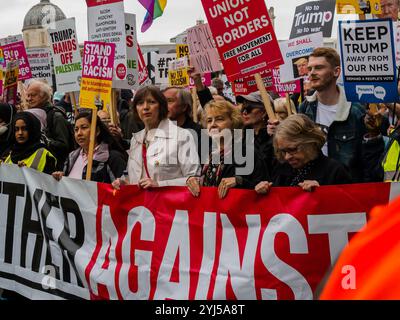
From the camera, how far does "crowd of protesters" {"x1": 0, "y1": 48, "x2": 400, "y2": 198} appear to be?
4.43 metres

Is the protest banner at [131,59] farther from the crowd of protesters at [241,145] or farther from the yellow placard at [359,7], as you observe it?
the yellow placard at [359,7]

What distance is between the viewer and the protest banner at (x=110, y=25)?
8211 millimetres

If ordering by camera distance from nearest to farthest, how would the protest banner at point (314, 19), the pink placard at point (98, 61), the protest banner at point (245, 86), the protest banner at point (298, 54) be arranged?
the protest banner at point (245, 86) < the pink placard at point (98, 61) < the protest banner at point (298, 54) < the protest banner at point (314, 19)

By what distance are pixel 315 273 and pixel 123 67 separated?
4.66 metres

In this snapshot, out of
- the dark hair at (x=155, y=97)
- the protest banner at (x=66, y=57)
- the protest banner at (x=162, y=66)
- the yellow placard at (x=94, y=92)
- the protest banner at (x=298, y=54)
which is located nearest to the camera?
the dark hair at (x=155, y=97)

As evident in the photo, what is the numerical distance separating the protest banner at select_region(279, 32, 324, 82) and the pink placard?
2086 mm

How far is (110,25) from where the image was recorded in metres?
8.26

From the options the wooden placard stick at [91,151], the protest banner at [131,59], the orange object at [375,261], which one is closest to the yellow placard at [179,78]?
the protest banner at [131,59]

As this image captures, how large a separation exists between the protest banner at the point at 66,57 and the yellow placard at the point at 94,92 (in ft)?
8.05

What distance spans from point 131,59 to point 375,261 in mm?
8351

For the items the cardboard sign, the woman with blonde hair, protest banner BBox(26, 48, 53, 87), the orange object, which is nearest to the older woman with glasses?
the woman with blonde hair

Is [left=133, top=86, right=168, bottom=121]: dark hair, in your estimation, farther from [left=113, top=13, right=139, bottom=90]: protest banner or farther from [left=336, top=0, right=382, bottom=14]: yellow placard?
[left=113, top=13, right=139, bottom=90]: protest banner

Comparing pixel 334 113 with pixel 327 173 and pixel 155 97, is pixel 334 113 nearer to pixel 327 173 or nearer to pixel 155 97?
pixel 327 173
